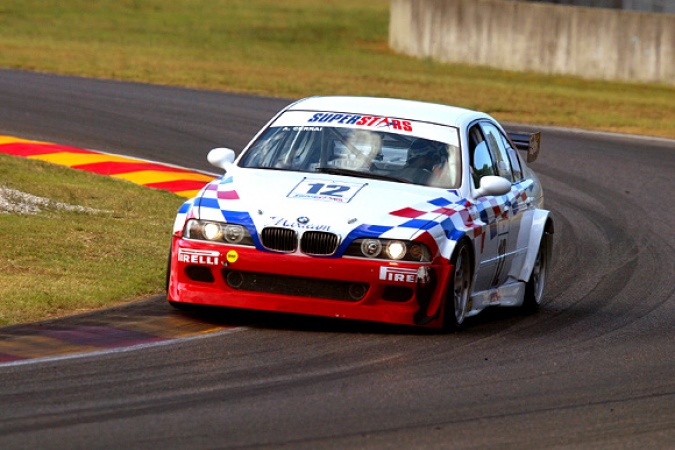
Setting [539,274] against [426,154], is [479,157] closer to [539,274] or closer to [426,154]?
[426,154]

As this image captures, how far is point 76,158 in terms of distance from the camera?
1714 cm

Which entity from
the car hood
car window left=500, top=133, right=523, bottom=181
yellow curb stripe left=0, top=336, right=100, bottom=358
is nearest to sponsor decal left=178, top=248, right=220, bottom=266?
the car hood

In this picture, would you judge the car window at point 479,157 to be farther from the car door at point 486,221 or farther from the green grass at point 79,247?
→ the green grass at point 79,247

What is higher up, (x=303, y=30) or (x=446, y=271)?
(x=446, y=271)

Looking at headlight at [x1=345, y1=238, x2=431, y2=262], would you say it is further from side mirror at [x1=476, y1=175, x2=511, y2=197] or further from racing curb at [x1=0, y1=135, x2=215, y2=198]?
racing curb at [x1=0, y1=135, x2=215, y2=198]

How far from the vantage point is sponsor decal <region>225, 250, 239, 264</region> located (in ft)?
27.9

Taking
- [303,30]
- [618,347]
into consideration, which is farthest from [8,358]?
[303,30]

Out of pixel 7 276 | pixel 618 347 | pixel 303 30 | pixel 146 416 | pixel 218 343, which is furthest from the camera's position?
pixel 303 30

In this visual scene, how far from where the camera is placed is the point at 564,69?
1377 inches

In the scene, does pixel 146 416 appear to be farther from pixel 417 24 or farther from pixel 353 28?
pixel 353 28

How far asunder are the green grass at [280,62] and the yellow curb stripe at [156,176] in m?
9.93

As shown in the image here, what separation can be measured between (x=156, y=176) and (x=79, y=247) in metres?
5.45

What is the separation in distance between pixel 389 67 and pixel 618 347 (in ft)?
91.1

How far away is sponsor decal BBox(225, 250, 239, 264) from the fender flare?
2480 mm
